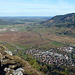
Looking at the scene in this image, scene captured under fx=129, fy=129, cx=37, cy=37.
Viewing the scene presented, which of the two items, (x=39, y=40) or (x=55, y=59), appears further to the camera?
(x=39, y=40)

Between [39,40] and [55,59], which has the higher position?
[55,59]

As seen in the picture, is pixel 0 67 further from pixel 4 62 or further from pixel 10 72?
pixel 10 72

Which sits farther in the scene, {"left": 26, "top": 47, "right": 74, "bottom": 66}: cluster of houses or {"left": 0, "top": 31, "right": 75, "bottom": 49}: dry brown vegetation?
{"left": 0, "top": 31, "right": 75, "bottom": 49}: dry brown vegetation

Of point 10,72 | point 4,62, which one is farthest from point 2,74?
point 4,62

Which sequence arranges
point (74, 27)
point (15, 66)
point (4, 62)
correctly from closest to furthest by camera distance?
point (15, 66)
point (4, 62)
point (74, 27)

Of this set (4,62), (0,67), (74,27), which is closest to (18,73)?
(0,67)

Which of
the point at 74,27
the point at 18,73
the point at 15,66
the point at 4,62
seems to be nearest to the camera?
the point at 18,73

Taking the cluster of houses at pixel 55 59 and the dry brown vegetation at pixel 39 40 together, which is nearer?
the cluster of houses at pixel 55 59

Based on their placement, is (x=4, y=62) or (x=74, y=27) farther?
(x=74, y=27)

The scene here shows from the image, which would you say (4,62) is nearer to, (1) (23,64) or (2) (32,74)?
(1) (23,64)
